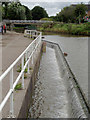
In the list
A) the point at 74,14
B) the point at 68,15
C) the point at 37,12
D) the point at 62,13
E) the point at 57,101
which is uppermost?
the point at 37,12

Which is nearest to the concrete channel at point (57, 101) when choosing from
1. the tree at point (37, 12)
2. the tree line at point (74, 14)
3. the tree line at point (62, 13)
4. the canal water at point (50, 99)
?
the canal water at point (50, 99)

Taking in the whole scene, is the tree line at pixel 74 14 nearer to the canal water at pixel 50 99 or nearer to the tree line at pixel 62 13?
the tree line at pixel 62 13

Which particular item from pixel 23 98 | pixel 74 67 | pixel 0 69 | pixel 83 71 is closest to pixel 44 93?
pixel 0 69

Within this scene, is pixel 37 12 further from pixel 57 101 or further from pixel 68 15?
pixel 57 101

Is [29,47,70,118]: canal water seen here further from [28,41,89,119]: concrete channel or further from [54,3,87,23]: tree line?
[54,3,87,23]: tree line

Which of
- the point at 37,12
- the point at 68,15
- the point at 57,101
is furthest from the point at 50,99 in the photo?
the point at 37,12

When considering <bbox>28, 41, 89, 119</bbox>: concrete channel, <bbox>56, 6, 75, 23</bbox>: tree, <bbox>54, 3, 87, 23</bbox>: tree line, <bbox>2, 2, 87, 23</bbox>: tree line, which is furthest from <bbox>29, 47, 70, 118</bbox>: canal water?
<bbox>56, 6, 75, 23</bbox>: tree

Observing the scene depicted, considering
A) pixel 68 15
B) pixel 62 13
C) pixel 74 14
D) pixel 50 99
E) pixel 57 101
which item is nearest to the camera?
pixel 57 101

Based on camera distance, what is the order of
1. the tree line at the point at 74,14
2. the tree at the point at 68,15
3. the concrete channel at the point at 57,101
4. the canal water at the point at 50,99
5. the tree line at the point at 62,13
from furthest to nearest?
1. the tree at the point at 68,15
2. the tree line at the point at 74,14
3. the tree line at the point at 62,13
4. the canal water at the point at 50,99
5. the concrete channel at the point at 57,101

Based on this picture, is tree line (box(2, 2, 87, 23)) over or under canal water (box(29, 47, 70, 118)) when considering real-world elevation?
over

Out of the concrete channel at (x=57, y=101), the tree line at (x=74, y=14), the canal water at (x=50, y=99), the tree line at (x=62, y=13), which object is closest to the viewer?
the concrete channel at (x=57, y=101)

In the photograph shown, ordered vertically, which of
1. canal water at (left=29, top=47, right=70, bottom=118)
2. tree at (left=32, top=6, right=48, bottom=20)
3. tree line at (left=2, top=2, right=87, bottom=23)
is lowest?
canal water at (left=29, top=47, right=70, bottom=118)

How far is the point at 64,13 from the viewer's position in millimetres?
101125

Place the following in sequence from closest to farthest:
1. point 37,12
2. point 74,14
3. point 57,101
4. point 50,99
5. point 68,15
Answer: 1. point 57,101
2. point 50,99
3. point 74,14
4. point 68,15
5. point 37,12
